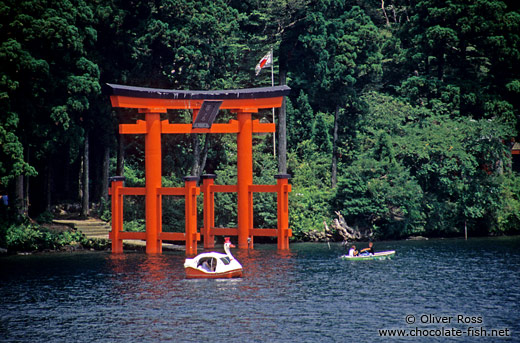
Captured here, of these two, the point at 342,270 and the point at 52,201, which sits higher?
the point at 52,201

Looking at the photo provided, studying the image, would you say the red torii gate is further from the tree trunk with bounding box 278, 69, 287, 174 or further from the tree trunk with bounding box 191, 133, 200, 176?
the tree trunk with bounding box 278, 69, 287, 174

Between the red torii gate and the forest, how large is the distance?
5.99m

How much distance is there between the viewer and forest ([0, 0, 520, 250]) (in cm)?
4844

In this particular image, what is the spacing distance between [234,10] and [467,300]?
34.1 m

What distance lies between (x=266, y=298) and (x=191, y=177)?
1289 cm

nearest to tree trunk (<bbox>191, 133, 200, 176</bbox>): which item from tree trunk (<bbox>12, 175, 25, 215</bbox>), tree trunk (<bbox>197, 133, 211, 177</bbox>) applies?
tree trunk (<bbox>197, 133, 211, 177</bbox>)

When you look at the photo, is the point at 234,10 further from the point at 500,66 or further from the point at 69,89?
the point at 500,66

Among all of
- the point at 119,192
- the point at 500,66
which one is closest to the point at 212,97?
the point at 119,192

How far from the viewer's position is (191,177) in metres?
43.7

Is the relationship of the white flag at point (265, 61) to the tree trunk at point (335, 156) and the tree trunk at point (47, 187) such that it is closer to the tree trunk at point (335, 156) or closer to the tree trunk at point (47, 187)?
the tree trunk at point (335, 156)

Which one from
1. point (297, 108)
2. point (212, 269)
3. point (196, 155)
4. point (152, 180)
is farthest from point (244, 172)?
point (297, 108)

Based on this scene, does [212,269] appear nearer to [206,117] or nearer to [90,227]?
[206,117]

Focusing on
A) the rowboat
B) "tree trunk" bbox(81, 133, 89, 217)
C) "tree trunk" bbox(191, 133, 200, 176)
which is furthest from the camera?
"tree trunk" bbox(191, 133, 200, 176)

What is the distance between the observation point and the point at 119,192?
1786 inches
